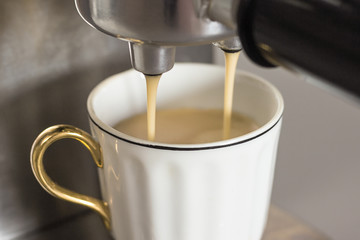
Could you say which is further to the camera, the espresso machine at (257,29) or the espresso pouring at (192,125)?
the espresso pouring at (192,125)

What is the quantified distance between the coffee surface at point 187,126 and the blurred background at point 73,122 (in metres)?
0.05

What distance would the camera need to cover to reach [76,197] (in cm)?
32

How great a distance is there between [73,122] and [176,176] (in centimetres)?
13

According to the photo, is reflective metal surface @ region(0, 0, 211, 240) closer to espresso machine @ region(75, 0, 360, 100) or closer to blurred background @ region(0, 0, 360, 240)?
blurred background @ region(0, 0, 360, 240)

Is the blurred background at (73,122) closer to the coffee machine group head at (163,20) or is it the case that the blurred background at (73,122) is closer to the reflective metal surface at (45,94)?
the reflective metal surface at (45,94)

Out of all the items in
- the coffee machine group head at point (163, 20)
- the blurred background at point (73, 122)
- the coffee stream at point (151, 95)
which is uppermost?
the coffee machine group head at point (163, 20)

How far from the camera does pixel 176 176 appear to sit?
27 centimetres

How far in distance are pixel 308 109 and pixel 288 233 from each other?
0.37 feet

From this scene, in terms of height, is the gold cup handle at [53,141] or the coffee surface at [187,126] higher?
the gold cup handle at [53,141]

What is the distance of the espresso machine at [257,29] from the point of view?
0.14 metres

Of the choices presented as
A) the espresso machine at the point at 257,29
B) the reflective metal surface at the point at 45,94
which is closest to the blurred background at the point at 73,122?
the reflective metal surface at the point at 45,94

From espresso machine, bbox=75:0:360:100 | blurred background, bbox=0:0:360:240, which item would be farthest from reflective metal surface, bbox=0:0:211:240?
espresso machine, bbox=75:0:360:100

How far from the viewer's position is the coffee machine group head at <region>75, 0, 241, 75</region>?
0.59 ft

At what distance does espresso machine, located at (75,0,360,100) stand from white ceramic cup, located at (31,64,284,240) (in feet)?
0.19
